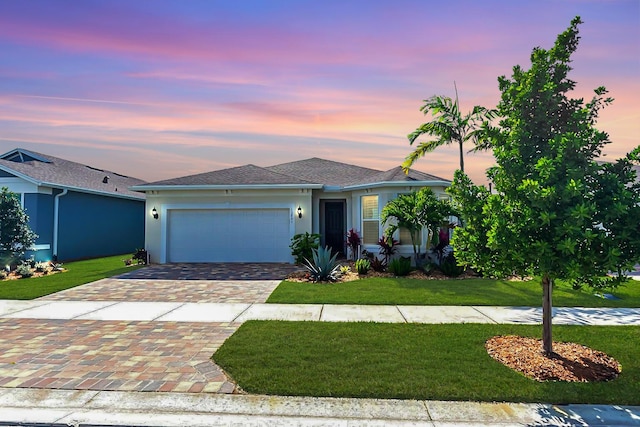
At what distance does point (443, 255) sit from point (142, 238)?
1732 cm

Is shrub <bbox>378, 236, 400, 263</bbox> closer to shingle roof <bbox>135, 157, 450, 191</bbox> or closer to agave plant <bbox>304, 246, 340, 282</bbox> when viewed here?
shingle roof <bbox>135, 157, 450, 191</bbox>

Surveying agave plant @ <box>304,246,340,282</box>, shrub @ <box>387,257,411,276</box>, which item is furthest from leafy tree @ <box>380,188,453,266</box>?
agave plant @ <box>304,246,340,282</box>

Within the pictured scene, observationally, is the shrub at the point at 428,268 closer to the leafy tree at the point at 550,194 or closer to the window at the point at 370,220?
the window at the point at 370,220

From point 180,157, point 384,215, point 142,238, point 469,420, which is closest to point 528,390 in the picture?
point 469,420

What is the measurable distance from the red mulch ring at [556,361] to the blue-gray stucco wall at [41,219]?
1632cm

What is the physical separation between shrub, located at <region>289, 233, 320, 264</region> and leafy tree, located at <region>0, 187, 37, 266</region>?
30.7ft

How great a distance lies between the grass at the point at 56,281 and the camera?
28.2 feet

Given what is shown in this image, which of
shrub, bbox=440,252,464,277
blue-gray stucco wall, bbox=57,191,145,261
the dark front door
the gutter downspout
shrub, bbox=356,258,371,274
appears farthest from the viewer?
the dark front door

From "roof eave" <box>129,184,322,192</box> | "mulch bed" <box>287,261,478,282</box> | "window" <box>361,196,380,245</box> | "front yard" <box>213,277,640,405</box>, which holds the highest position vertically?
"roof eave" <box>129,184,322,192</box>

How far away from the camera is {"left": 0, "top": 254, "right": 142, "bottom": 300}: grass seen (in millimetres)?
8602

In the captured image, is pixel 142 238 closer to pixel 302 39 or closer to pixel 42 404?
pixel 302 39

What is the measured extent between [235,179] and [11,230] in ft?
25.2

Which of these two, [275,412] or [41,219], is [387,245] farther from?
[41,219]

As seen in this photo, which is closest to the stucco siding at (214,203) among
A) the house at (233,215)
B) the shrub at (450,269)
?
the house at (233,215)
